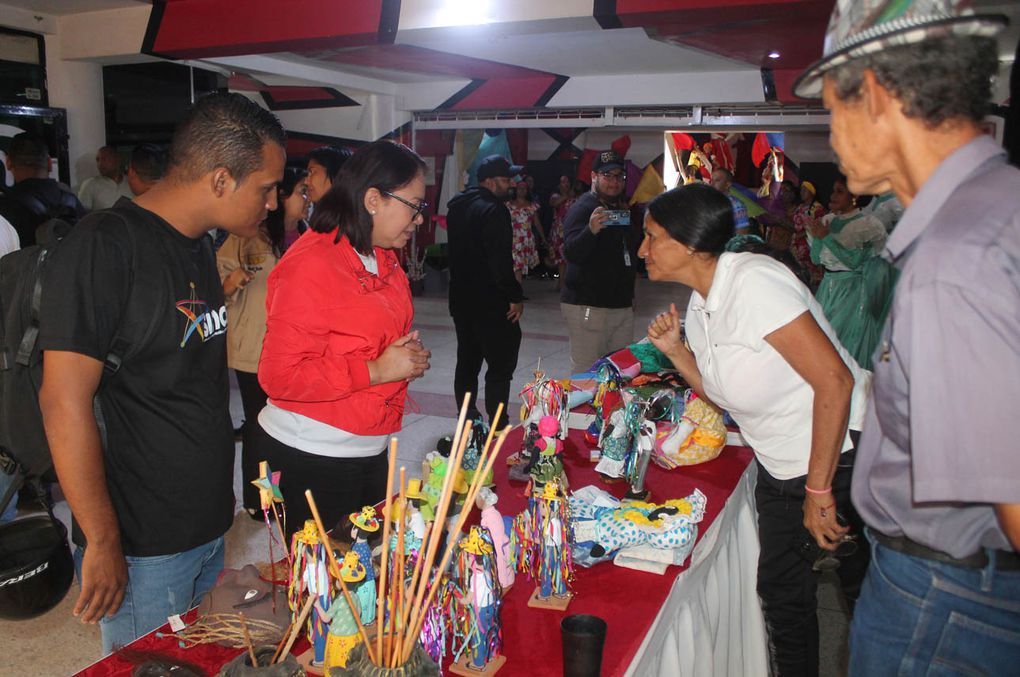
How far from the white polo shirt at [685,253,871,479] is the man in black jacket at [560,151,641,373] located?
91.3 inches

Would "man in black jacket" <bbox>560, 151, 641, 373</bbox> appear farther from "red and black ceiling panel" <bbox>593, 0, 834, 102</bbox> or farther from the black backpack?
the black backpack

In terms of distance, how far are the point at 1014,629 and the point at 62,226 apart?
168 cm

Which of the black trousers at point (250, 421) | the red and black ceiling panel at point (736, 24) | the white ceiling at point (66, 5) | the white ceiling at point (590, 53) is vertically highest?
the white ceiling at point (66, 5)

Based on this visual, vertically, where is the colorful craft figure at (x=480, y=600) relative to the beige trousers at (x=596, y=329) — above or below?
above

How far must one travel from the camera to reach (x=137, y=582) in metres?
1.50

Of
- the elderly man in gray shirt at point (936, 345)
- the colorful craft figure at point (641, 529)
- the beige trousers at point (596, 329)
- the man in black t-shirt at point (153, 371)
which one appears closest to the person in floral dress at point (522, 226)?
the beige trousers at point (596, 329)

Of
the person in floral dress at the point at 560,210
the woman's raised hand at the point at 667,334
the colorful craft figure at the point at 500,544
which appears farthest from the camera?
the person in floral dress at the point at 560,210

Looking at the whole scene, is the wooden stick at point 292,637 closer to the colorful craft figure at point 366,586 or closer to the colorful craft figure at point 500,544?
the colorful craft figure at point 366,586

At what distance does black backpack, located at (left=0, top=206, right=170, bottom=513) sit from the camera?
1.38 meters

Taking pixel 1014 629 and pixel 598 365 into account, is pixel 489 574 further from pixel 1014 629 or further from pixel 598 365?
pixel 598 365

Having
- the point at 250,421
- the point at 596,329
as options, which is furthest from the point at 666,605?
the point at 596,329

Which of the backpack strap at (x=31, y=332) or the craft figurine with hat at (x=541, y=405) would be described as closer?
the backpack strap at (x=31, y=332)

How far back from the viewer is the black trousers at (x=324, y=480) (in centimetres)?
193

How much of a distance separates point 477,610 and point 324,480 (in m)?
0.80
